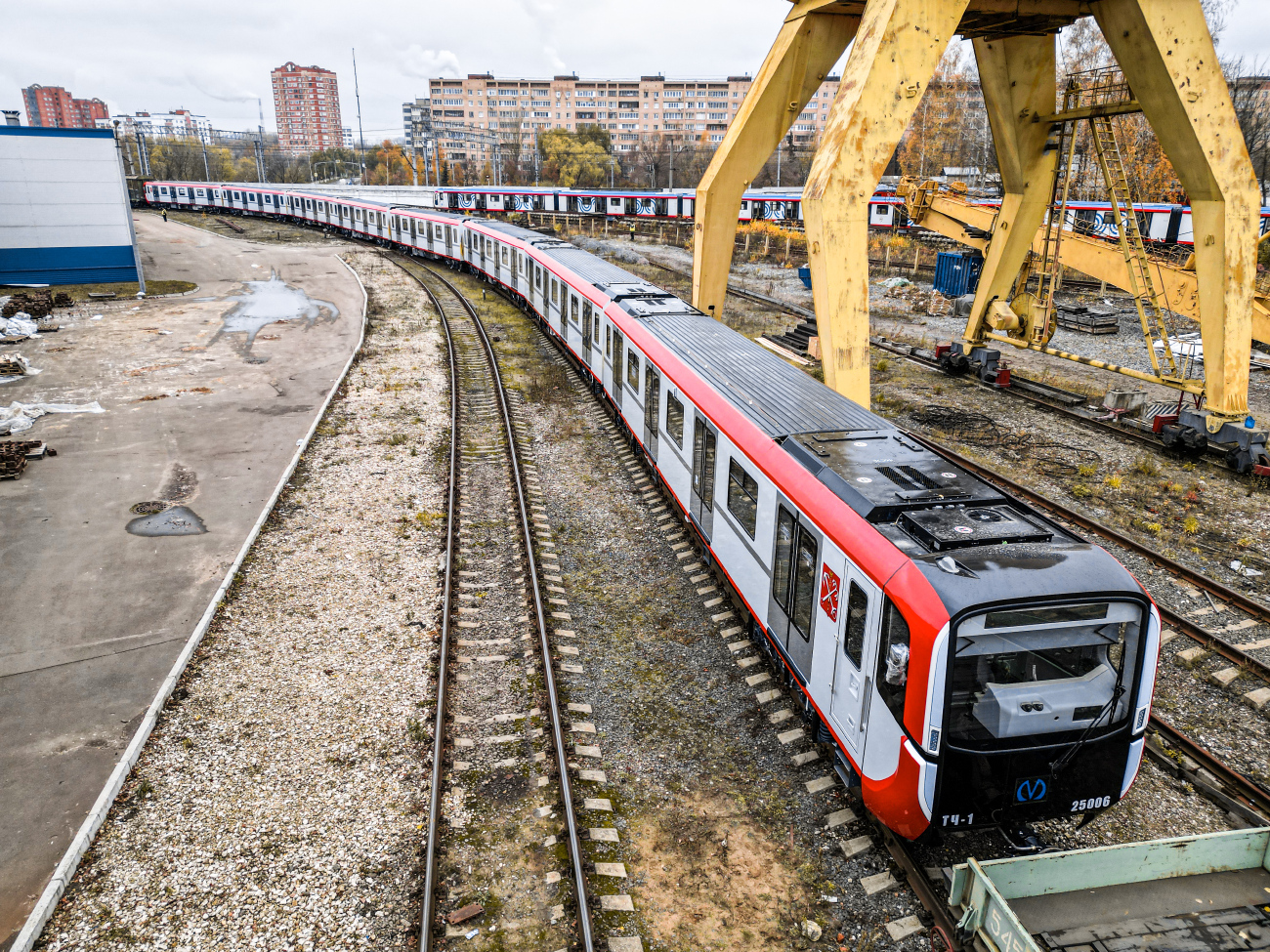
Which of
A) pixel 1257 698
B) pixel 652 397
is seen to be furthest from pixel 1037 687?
pixel 652 397

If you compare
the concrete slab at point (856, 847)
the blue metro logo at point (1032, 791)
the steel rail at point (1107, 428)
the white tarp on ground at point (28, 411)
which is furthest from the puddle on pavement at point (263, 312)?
the blue metro logo at point (1032, 791)

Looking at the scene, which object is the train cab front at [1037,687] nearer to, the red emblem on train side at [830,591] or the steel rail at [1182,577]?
the red emblem on train side at [830,591]

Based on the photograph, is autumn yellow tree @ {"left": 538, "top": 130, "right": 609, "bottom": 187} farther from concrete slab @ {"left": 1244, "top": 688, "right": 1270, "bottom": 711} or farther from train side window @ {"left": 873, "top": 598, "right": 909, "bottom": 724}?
train side window @ {"left": 873, "top": 598, "right": 909, "bottom": 724}

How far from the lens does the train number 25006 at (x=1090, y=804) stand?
5605 millimetres

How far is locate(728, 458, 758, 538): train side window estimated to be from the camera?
8.16 metres

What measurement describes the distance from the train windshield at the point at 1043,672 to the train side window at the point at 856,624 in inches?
32.6

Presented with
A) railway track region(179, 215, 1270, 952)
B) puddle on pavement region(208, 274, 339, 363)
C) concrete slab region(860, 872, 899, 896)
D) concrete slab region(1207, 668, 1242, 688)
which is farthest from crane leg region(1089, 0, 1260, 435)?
puddle on pavement region(208, 274, 339, 363)

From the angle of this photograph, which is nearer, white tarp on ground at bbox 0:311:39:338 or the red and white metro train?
the red and white metro train

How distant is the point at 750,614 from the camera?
883cm

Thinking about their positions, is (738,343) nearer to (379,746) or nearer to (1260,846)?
(379,746)

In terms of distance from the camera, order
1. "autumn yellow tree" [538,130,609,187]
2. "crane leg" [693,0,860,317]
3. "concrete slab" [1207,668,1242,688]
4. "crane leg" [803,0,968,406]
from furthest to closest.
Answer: "autumn yellow tree" [538,130,609,187], "crane leg" [693,0,860,317], "crane leg" [803,0,968,406], "concrete slab" [1207,668,1242,688]

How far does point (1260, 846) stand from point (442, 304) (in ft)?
91.9

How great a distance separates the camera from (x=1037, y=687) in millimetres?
5391

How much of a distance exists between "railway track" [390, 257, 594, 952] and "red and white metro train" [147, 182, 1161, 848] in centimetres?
239
